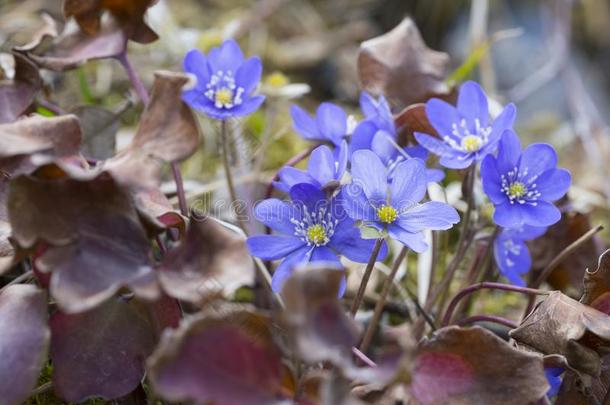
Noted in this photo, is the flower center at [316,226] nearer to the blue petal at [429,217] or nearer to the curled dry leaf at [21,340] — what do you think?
the blue petal at [429,217]

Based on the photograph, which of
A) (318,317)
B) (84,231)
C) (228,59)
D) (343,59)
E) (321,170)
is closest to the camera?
(318,317)

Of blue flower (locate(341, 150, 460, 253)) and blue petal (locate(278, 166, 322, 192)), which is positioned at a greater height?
blue flower (locate(341, 150, 460, 253))

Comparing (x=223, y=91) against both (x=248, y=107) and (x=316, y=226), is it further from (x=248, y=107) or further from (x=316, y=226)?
(x=316, y=226)

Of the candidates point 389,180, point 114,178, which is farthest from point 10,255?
point 389,180

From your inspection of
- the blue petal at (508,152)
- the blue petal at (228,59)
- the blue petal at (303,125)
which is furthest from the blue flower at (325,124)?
the blue petal at (508,152)

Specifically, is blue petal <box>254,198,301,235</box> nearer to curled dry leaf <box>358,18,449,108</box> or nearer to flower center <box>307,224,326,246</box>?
flower center <box>307,224,326,246</box>

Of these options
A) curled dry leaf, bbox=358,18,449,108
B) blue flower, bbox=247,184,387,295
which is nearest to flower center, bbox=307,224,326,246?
blue flower, bbox=247,184,387,295

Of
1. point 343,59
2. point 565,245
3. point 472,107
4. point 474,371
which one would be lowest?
point 343,59

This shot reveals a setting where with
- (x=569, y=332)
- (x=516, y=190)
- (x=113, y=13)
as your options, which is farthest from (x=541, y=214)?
(x=113, y=13)

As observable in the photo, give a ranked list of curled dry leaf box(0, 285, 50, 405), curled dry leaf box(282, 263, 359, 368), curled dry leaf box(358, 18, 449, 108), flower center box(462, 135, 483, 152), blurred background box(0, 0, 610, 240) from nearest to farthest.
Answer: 1. curled dry leaf box(282, 263, 359, 368)
2. curled dry leaf box(0, 285, 50, 405)
3. flower center box(462, 135, 483, 152)
4. curled dry leaf box(358, 18, 449, 108)
5. blurred background box(0, 0, 610, 240)
